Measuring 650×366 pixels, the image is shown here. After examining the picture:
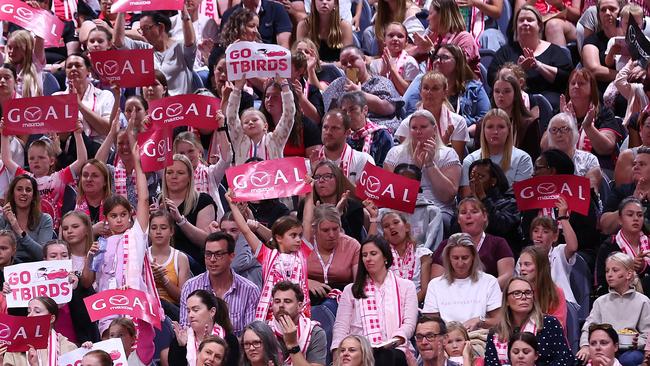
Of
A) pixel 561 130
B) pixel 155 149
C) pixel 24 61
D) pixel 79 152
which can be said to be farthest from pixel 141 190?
pixel 561 130

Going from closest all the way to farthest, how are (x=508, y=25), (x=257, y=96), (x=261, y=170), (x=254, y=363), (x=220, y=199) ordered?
(x=254, y=363), (x=261, y=170), (x=220, y=199), (x=257, y=96), (x=508, y=25)

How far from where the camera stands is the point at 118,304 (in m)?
11.1

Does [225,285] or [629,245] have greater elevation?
[629,245]

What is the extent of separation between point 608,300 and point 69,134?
14.6 ft

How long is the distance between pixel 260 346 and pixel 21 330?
1.44 meters

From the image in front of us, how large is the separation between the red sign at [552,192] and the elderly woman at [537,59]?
7.60 feet

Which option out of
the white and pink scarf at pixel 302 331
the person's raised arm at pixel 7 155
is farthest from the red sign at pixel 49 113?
the white and pink scarf at pixel 302 331

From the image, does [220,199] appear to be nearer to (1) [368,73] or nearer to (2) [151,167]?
(2) [151,167]

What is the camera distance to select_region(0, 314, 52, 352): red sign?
10.9m

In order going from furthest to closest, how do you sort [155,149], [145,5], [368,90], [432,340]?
[368,90], [145,5], [155,149], [432,340]

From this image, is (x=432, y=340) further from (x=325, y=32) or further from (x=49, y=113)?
(x=325, y=32)

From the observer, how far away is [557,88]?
14508 mm

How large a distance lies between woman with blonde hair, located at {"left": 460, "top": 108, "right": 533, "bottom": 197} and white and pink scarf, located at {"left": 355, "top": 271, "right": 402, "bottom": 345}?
171cm

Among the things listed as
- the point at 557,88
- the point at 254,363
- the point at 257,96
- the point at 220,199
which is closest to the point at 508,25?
the point at 557,88
